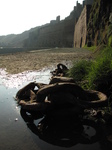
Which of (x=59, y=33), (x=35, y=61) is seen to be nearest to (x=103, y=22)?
(x=35, y=61)

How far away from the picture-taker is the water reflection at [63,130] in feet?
5.61


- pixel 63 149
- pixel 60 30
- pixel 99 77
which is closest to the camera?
pixel 63 149

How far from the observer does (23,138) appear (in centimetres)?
175

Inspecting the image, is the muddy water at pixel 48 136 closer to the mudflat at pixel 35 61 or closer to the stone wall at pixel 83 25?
the mudflat at pixel 35 61

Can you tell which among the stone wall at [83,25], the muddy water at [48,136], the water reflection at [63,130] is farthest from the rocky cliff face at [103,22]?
the stone wall at [83,25]

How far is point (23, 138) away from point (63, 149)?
0.43 m

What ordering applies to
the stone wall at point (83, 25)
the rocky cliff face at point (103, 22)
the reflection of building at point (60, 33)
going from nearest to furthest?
1. the rocky cliff face at point (103, 22)
2. the stone wall at point (83, 25)
3. the reflection of building at point (60, 33)

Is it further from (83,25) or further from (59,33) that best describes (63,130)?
(59,33)

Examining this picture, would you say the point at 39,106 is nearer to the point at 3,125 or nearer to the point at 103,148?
the point at 3,125

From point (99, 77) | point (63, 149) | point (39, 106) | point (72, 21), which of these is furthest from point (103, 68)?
point (72, 21)

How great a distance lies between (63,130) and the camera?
6.21ft

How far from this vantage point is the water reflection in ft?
5.61

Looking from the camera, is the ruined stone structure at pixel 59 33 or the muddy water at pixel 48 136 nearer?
the muddy water at pixel 48 136

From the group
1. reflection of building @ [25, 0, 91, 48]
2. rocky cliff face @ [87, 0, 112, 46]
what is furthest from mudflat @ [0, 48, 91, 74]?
reflection of building @ [25, 0, 91, 48]
